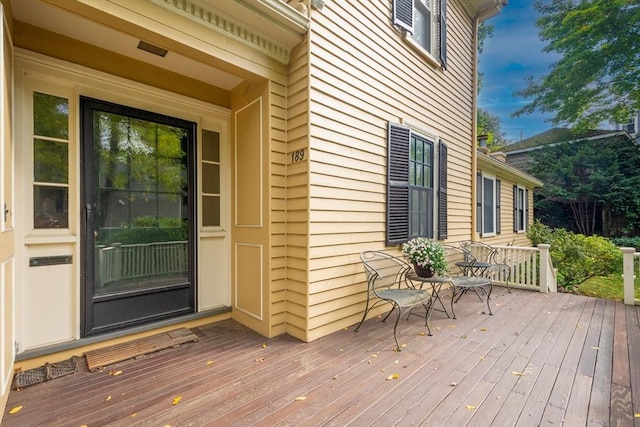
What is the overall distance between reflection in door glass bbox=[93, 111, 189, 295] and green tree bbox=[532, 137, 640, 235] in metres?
17.2

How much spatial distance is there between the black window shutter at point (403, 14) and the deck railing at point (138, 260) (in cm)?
405

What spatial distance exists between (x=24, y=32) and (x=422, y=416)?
13.2 ft

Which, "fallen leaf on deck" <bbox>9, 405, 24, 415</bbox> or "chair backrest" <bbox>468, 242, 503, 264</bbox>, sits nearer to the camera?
"fallen leaf on deck" <bbox>9, 405, 24, 415</bbox>

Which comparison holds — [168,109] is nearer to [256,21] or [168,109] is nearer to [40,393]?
[256,21]

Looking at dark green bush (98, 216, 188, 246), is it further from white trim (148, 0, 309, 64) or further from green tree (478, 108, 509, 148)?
green tree (478, 108, 509, 148)

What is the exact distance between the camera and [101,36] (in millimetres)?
2543

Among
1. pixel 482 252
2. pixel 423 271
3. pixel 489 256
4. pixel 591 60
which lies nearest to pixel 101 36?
pixel 423 271

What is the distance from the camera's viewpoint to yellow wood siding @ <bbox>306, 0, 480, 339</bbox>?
117 inches

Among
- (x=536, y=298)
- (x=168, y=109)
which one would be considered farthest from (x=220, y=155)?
(x=536, y=298)

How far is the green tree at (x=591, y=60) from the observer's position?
10.9 m

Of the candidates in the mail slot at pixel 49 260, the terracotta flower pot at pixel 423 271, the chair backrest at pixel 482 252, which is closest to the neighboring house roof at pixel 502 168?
the chair backrest at pixel 482 252

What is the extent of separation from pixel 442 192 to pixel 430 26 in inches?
109

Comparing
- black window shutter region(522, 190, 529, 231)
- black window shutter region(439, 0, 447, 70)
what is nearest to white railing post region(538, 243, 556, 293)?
black window shutter region(439, 0, 447, 70)

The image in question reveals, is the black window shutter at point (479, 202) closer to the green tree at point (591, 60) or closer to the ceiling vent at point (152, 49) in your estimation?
the ceiling vent at point (152, 49)
